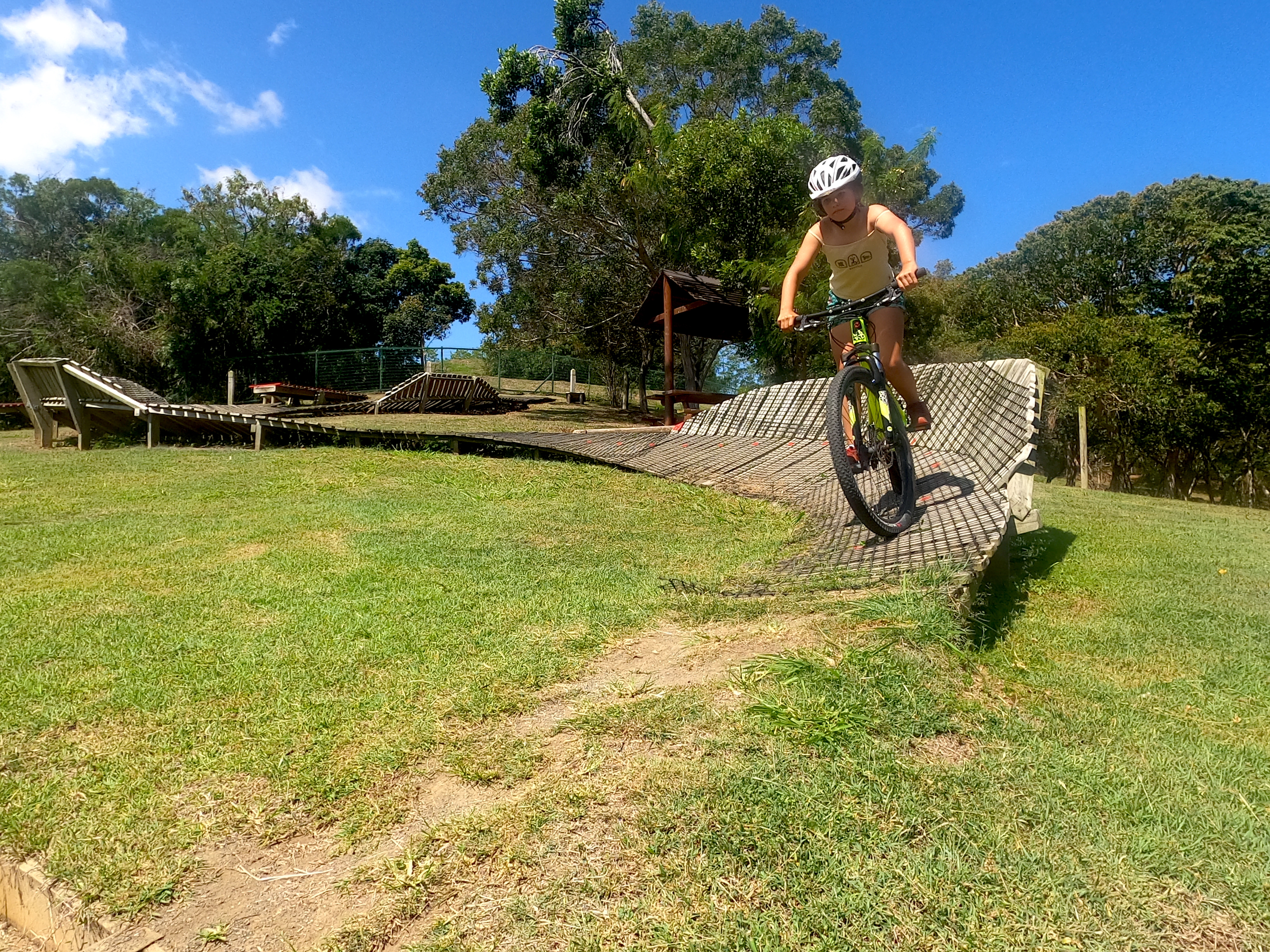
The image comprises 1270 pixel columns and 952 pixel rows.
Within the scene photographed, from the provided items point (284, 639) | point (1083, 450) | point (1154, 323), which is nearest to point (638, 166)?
point (1083, 450)

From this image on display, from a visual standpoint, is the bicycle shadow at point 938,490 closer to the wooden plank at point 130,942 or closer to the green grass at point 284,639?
the green grass at point 284,639

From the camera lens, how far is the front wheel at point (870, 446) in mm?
3830

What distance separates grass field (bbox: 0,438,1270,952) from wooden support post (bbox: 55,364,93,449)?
885 centimetres

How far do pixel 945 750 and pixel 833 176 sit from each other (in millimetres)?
3014

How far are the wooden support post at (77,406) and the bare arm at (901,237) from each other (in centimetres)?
1243

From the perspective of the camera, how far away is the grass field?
61.1 inches

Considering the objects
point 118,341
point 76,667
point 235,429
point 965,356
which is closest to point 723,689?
point 76,667

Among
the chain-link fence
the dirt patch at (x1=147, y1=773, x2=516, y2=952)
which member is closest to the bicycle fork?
the dirt patch at (x1=147, y1=773, x2=516, y2=952)

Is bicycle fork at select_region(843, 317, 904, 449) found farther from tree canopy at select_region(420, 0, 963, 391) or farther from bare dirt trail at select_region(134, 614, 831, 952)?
tree canopy at select_region(420, 0, 963, 391)

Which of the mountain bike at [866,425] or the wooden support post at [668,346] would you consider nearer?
the mountain bike at [866,425]

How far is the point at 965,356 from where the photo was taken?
21094 millimetres

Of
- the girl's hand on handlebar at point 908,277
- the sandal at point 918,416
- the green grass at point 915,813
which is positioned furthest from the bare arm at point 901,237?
the green grass at point 915,813

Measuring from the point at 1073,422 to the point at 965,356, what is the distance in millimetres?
4230

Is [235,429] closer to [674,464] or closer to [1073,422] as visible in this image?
[674,464]
